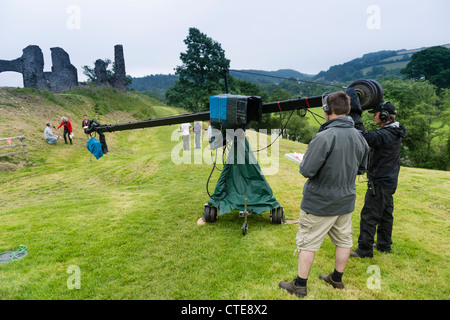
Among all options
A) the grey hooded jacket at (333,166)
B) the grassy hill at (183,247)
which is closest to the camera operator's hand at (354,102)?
the grey hooded jacket at (333,166)

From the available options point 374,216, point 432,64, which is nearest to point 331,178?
point 374,216

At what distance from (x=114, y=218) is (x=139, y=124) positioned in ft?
7.67

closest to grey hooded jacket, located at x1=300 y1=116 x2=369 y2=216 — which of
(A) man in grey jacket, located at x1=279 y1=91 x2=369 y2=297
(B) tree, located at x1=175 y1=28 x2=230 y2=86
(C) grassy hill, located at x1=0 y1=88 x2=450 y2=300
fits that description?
(A) man in grey jacket, located at x1=279 y1=91 x2=369 y2=297

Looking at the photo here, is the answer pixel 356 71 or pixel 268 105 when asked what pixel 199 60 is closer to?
pixel 268 105

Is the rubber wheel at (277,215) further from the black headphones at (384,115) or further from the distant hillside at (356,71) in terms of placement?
Answer: the distant hillside at (356,71)

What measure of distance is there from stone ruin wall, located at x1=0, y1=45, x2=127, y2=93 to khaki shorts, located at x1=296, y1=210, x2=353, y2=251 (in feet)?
125

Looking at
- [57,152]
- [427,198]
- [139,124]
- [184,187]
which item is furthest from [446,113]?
[57,152]

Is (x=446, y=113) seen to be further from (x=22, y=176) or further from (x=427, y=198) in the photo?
(x=22, y=176)

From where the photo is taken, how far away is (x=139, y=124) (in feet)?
18.5

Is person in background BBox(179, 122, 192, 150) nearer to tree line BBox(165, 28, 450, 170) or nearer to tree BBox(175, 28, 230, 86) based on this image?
tree line BBox(165, 28, 450, 170)

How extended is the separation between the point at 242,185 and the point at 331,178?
9.12 feet

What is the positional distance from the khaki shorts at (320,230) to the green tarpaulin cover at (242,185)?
2.22 metres

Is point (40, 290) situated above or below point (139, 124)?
below

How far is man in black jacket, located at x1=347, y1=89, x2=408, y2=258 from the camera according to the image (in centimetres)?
375
